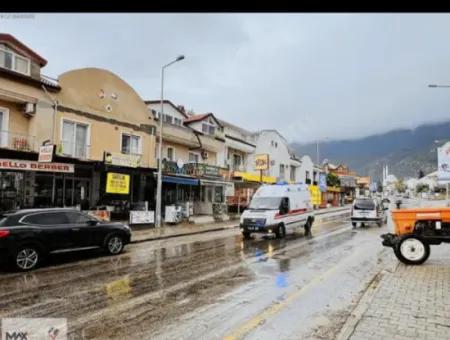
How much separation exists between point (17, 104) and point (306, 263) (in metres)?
16.1

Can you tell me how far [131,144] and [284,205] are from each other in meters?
→ 11.7

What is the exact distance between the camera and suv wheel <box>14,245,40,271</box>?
35.0ft

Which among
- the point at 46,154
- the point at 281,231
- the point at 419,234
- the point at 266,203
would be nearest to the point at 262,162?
the point at 266,203

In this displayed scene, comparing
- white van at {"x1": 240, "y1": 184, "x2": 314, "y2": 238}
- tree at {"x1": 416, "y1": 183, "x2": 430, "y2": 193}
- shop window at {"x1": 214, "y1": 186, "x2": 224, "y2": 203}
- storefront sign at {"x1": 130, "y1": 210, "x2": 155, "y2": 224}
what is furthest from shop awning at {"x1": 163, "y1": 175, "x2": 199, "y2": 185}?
tree at {"x1": 416, "y1": 183, "x2": 430, "y2": 193}

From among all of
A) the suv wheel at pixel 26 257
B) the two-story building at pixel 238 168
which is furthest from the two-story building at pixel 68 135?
the two-story building at pixel 238 168

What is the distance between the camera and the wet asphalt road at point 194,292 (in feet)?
19.7

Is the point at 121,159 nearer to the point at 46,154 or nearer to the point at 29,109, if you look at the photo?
the point at 46,154

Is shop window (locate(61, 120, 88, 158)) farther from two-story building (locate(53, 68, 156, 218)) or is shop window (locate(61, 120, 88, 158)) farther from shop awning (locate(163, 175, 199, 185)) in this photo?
shop awning (locate(163, 175, 199, 185))

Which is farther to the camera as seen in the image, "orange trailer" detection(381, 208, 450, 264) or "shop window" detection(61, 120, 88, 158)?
"shop window" detection(61, 120, 88, 158)

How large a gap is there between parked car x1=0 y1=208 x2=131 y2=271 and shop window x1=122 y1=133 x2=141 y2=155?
1199cm

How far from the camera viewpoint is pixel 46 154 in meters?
17.1

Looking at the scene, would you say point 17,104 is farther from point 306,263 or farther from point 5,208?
point 306,263

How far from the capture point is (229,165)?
39.3 m
